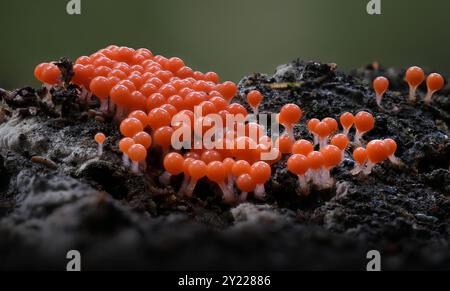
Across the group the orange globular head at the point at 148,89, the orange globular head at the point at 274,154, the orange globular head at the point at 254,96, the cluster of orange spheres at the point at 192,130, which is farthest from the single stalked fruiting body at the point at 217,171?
the orange globular head at the point at 254,96

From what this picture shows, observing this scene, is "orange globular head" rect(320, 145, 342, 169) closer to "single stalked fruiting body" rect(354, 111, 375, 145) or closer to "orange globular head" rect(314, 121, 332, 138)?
"orange globular head" rect(314, 121, 332, 138)

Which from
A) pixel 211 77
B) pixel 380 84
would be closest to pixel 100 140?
pixel 211 77

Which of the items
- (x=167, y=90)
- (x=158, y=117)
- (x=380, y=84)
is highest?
(x=380, y=84)

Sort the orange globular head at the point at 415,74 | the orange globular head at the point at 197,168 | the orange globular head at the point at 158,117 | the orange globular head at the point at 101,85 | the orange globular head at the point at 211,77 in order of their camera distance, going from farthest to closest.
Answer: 1. the orange globular head at the point at 415,74
2. the orange globular head at the point at 211,77
3. the orange globular head at the point at 101,85
4. the orange globular head at the point at 158,117
5. the orange globular head at the point at 197,168

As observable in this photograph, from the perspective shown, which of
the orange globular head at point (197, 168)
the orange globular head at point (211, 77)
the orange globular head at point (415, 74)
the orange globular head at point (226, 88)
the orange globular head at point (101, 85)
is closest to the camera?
the orange globular head at point (197, 168)

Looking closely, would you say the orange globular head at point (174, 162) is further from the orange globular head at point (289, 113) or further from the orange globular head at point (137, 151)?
the orange globular head at point (289, 113)

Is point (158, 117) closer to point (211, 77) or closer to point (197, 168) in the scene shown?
point (197, 168)

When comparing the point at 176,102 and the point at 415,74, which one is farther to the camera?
the point at 415,74
